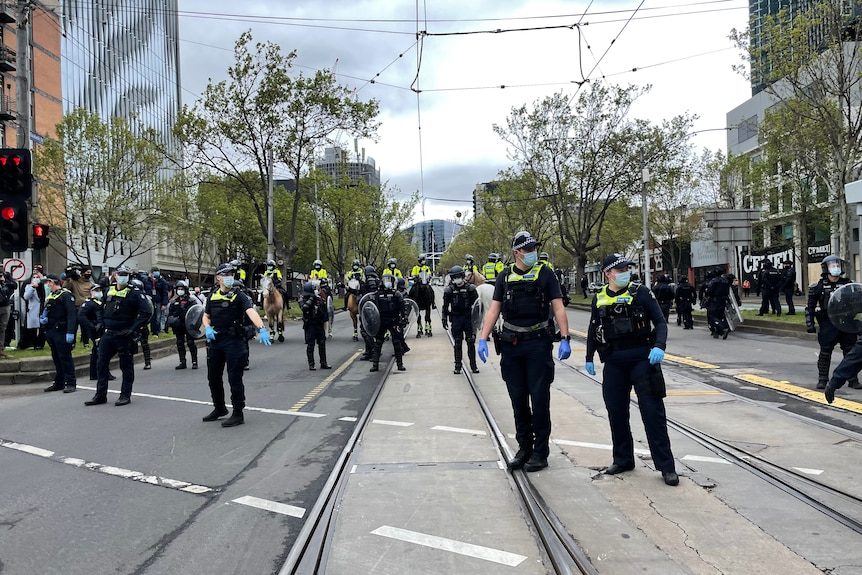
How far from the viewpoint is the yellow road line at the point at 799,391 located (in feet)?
25.2

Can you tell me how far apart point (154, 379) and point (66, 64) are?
40.3 m

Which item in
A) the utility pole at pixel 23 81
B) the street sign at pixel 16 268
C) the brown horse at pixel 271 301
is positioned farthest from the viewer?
the brown horse at pixel 271 301

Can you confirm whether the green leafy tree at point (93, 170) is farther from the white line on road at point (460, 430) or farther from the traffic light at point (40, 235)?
the white line on road at point (460, 430)

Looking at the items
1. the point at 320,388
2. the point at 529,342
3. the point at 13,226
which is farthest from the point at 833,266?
the point at 13,226

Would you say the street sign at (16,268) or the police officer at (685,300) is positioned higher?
the street sign at (16,268)

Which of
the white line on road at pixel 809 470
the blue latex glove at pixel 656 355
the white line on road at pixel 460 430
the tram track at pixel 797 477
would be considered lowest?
the white line on road at pixel 809 470

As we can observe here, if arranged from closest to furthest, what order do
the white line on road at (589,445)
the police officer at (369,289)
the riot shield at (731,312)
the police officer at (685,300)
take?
1. the white line on road at (589,445)
2. the police officer at (369,289)
3. the riot shield at (731,312)
4. the police officer at (685,300)

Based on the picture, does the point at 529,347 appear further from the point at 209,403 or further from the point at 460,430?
the point at 209,403

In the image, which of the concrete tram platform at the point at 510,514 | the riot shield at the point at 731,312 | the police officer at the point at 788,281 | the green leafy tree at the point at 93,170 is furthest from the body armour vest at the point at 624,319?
the green leafy tree at the point at 93,170

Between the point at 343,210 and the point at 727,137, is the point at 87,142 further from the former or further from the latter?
the point at 727,137

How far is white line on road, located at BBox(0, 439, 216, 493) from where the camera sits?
519cm

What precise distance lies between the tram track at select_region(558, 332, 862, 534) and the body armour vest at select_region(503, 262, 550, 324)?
2.09 metres

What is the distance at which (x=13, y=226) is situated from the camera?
11180 millimetres

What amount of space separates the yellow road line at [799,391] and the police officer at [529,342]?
4.14 metres
